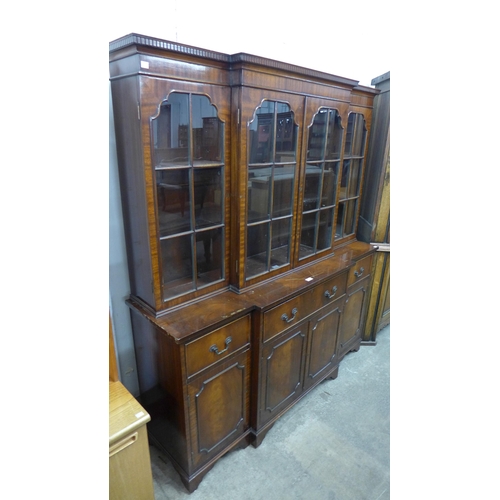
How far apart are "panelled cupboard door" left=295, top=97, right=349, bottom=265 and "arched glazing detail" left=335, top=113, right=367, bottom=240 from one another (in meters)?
0.19

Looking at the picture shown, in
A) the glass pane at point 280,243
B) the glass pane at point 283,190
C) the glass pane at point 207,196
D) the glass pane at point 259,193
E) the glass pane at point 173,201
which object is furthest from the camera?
the glass pane at point 280,243

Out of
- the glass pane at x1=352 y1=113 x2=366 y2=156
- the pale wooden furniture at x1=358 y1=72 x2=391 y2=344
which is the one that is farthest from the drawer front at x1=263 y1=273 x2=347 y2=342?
the glass pane at x1=352 y1=113 x2=366 y2=156

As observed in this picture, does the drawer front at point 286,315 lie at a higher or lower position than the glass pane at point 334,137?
lower

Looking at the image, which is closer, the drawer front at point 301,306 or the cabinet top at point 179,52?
the cabinet top at point 179,52

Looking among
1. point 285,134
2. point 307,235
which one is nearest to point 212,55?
point 285,134

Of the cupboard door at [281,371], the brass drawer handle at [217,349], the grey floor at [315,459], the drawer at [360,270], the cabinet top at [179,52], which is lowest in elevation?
the grey floor at [315,459]

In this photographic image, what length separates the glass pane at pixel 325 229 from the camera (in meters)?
1.89

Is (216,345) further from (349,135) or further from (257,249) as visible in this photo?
(349,135)

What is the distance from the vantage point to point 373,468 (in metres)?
1.59

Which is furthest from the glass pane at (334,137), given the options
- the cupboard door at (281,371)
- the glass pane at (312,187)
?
the cupboard door at (281,371)

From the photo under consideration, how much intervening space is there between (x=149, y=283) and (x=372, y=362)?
1.80 meters

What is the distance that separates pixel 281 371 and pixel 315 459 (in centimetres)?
46

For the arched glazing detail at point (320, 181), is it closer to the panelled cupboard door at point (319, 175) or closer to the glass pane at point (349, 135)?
the panelled cupboard door at point (319, 175)
